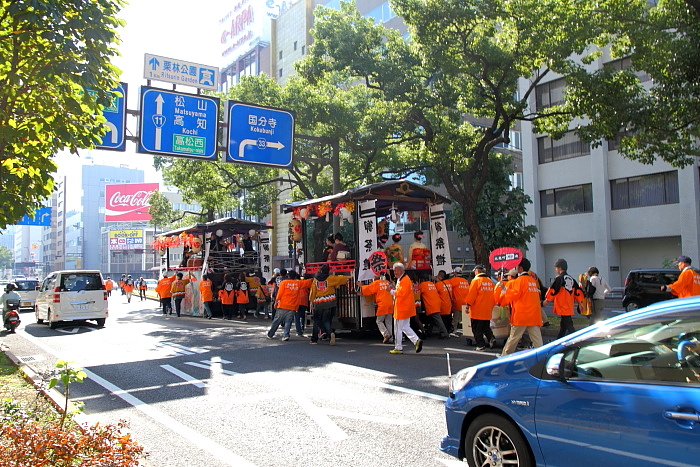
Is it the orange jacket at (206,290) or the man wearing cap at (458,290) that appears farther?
the orange jacket at (206,290)

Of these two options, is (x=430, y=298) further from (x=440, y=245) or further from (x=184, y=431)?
(x=184, y=431)

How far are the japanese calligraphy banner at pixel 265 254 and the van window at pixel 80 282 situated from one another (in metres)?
6.25

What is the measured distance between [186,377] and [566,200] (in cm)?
2670

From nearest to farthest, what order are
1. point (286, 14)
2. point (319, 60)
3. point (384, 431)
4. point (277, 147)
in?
point (384, 431) → point (277, 147) → point (319, 60) → point (286, 14)

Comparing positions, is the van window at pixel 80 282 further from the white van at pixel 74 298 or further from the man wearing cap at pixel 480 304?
the man wearing cap at pixel 480 304

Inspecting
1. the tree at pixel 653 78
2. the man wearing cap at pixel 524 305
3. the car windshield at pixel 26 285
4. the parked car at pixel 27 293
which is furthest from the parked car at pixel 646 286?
the car windshield at pixel 26 285

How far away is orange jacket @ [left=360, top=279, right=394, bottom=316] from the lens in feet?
38.3

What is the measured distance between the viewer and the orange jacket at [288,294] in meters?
13.0

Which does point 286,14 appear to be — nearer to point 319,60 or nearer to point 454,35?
point 319,60

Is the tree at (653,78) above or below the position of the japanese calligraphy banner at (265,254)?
above

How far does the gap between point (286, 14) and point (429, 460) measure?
1864 inches

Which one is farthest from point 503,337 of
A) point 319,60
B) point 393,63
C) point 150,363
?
point 319,60

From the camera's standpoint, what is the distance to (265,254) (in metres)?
22.1

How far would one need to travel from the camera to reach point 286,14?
154 ft
